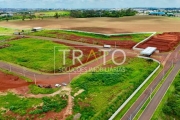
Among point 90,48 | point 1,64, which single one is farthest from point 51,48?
point 1,64

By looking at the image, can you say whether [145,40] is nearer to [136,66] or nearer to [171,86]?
[136,66]

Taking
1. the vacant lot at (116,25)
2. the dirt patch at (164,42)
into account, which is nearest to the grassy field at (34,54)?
the dirt patch at (164,42)

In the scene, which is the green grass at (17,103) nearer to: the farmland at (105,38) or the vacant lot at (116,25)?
the farmland at (105,38)

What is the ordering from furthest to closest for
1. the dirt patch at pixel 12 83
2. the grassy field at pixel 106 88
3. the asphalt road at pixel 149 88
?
the dirt patch at pixel 12 83 < the grassy field at pixel 106 88 < the asphalt road at pixel 149 88

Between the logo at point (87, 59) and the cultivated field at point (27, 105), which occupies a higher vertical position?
the logo at point (87, 59)

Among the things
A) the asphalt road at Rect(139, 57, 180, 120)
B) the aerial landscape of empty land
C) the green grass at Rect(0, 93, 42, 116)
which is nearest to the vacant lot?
the aerial landscape of empty land

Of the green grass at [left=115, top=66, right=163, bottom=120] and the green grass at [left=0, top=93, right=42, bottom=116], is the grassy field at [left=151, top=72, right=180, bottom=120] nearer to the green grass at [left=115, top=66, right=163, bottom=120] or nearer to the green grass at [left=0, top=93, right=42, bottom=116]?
the green grass at [left=115, top=66, right=163, bottom=120]
